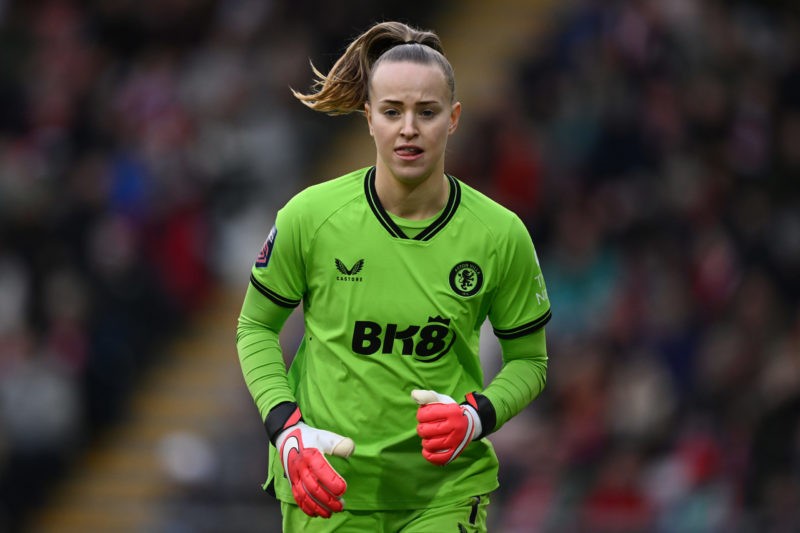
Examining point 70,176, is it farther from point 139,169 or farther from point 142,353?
point 142,353

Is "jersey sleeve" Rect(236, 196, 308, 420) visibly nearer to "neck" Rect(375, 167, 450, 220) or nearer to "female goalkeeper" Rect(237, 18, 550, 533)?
"female goalkeeper" Rect(237, 18, 550, 533)

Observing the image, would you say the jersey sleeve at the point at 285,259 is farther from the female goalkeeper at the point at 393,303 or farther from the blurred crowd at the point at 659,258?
the blurred crowd at the point at 659,258

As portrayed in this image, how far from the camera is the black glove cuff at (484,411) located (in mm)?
4566

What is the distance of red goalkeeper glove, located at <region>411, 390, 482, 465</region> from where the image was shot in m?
4.37

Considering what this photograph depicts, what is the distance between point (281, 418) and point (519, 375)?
0.79 m

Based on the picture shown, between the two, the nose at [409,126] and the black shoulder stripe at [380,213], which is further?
the black shoulder stripe at [380,213]

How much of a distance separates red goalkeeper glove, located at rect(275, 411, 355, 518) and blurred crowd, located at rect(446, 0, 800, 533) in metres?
4.80

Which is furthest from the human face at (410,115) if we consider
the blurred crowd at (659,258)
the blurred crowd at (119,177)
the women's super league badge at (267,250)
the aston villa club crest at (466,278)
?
the blurred crowd at (119,177)

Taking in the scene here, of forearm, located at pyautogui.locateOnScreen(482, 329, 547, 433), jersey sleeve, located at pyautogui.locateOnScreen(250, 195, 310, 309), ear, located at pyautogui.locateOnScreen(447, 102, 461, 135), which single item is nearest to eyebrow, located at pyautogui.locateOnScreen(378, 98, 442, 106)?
ear, located at pyautogui.locateOnScreen(447, 102, 461, 135)

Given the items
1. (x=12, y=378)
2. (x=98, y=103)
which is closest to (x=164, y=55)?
(x=98, y=103)

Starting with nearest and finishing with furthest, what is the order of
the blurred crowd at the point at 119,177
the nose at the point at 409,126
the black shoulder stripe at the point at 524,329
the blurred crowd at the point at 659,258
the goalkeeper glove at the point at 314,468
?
the goalkeeper glove at the point at 314,468, the nose at the point at 409,126, the black shoulder stripe at the point at 524,329, the blurred crowd at the point at 659,258, the blurred crowd at the point at 119,177

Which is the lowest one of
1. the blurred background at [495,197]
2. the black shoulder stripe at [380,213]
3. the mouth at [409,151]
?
the black shoulder stripe at [380,213]

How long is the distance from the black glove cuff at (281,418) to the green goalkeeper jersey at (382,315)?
0.05 meters

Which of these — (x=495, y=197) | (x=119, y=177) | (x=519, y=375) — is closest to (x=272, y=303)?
(x=519, y=375)
